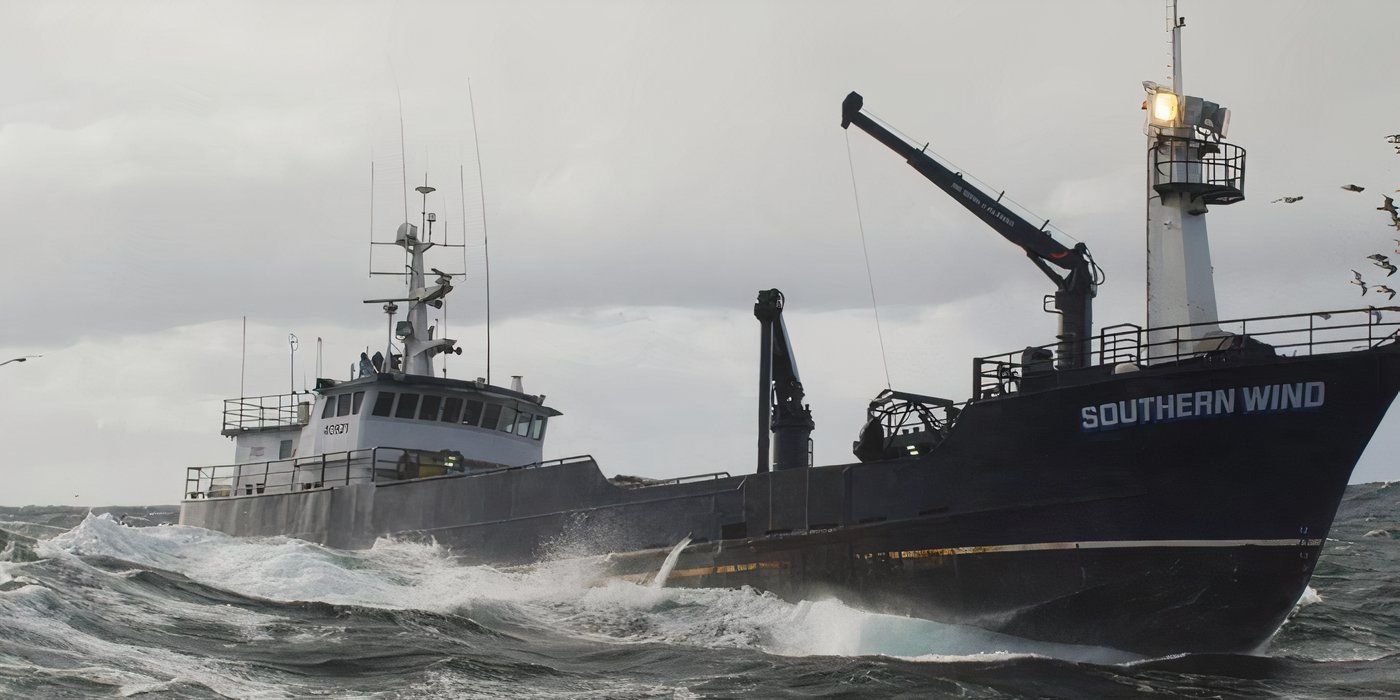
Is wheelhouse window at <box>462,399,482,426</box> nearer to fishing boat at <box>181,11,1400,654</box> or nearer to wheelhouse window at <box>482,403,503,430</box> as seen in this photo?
wheelhouse window at <box>482,403,503,430</box>

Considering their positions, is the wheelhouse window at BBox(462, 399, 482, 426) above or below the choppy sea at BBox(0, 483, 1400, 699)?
above

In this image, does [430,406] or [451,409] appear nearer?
[430,406]

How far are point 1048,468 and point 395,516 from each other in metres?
13.1

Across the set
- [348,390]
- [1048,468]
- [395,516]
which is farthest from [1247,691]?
[348,390]

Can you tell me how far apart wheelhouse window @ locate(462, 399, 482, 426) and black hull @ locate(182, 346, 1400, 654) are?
9.96 metres

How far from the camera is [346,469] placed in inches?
1067

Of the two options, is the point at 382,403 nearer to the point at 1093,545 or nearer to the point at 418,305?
the point at 418,305

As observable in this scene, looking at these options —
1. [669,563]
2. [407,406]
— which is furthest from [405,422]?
[669,563]

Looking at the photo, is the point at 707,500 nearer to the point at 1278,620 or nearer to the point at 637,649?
the point at 637,649

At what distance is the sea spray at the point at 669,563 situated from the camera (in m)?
20.0

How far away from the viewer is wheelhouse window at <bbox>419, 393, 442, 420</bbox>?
2702 cm

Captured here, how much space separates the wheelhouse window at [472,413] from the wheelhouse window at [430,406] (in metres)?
0.61

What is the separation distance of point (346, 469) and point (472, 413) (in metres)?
2.82

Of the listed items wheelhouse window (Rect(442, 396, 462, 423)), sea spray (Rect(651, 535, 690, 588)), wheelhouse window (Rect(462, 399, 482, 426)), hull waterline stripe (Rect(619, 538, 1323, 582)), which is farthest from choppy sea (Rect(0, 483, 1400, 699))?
wheelhouse window (Rect(462, 399, 482, 426))
